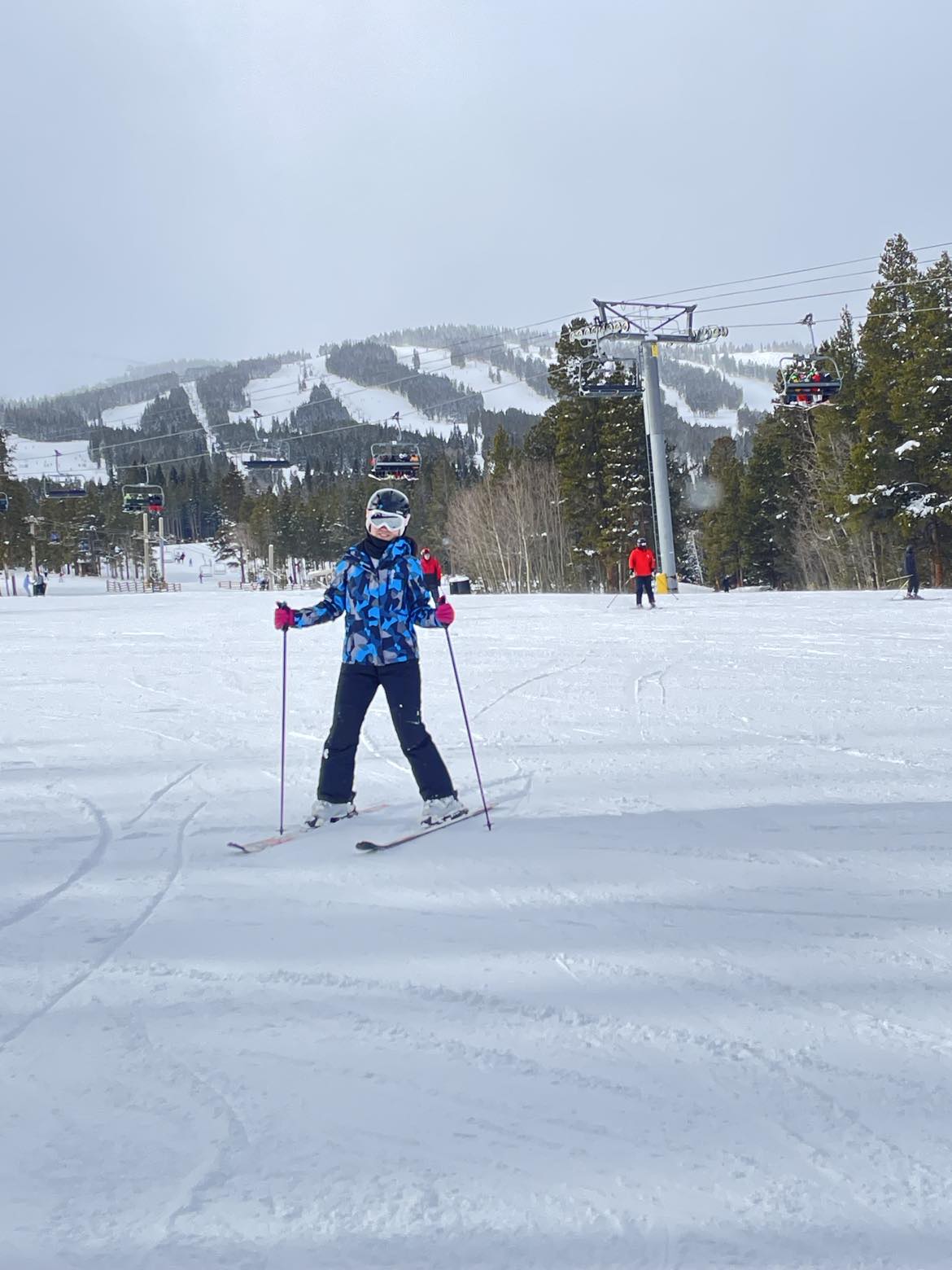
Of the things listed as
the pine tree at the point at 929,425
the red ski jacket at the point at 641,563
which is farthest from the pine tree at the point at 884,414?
the red ski jacket at the point at 641,563

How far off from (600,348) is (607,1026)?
95.6 feet

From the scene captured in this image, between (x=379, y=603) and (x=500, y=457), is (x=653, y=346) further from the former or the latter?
(x=500, y=457)

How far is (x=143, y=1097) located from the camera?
2258 mm

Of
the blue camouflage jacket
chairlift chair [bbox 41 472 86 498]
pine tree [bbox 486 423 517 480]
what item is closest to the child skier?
the blue camouflage jacket

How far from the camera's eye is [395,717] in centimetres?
464

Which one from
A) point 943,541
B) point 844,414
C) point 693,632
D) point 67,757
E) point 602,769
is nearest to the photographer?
point 602,769

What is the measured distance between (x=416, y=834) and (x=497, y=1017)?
6.25 ft

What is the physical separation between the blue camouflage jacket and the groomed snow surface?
2.79 feet

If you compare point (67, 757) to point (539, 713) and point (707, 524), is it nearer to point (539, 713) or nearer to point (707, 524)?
point (539, 713)

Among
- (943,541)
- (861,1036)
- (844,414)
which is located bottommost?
(861,1036)

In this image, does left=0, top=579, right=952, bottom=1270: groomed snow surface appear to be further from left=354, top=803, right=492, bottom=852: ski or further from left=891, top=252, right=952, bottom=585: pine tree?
left=891, top=252, right=952, bottom=585: pine tree

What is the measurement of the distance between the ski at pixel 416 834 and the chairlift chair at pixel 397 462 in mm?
32080

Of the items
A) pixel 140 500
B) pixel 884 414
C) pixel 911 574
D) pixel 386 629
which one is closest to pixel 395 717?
pixel 386 629

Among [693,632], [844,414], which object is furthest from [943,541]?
[693,632]
